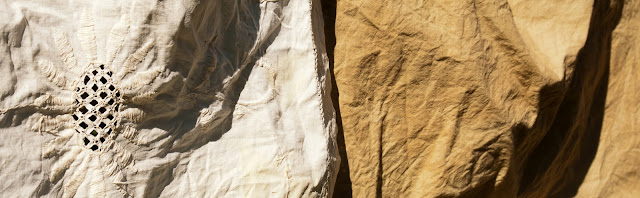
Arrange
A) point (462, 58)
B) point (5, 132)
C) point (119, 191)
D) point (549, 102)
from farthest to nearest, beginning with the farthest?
1. point (549, 102)
2. point (462, 58)
3. point (119, 191)
4. point (5, 132)

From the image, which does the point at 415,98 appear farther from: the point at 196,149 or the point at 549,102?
the point at 196,149

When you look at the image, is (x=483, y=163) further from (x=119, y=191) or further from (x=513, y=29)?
(x=119, y=191)

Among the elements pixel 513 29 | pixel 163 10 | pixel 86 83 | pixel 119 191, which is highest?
pixel 513 29

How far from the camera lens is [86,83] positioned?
96cm

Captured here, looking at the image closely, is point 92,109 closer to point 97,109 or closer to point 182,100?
point 97,109


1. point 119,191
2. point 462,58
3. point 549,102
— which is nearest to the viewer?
point 119,191

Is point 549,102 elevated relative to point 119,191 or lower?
elevated

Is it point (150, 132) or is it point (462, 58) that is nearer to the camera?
point (150, 132)

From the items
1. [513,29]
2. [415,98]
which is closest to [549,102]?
[513,29]

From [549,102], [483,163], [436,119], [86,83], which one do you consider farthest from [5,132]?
[549,102]

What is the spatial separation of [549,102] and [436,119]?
0.93 ft

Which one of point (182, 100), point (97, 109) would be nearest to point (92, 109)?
point (97, 109)

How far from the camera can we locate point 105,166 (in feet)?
3.24

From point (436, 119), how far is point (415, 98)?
7 centimetres
